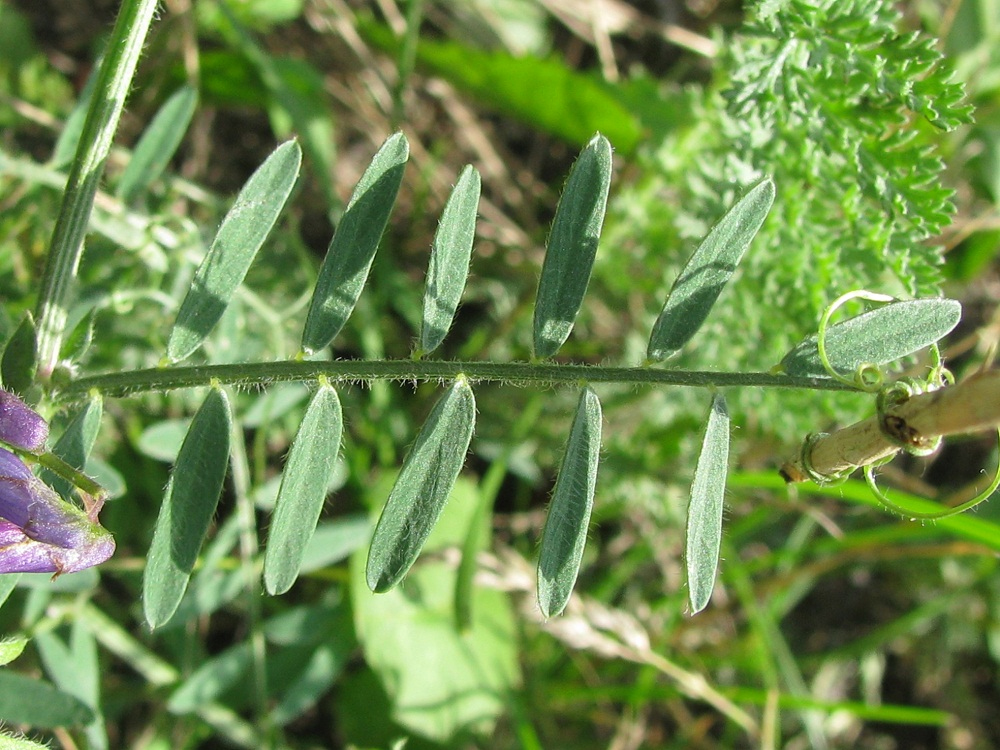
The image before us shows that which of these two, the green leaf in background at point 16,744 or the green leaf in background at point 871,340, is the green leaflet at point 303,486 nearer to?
the green leaf in background at point 16,744

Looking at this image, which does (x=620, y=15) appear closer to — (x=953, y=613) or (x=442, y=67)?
(x=442, y=67)

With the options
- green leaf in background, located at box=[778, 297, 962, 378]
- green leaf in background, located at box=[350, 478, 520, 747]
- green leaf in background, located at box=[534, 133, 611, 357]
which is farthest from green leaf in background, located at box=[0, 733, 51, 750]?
green leaf in background, located at box=[350, 478, 520, 747]

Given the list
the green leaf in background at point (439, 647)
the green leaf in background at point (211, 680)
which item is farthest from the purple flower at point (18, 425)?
the green leaf in background at point (439, 647)

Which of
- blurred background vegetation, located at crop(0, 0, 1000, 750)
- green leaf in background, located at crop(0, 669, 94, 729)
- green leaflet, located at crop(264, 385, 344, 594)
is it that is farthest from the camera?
blurred background vegetation, located at crop(0, 0, 1000, 750)

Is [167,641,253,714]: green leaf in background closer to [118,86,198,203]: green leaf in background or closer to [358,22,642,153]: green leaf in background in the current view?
[118,86,198,203]: green leaf in background

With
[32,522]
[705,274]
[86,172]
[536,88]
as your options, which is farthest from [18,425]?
[536,88]

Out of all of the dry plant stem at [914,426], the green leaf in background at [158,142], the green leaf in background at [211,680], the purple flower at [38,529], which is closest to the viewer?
the dry plant stem at [914,426]
